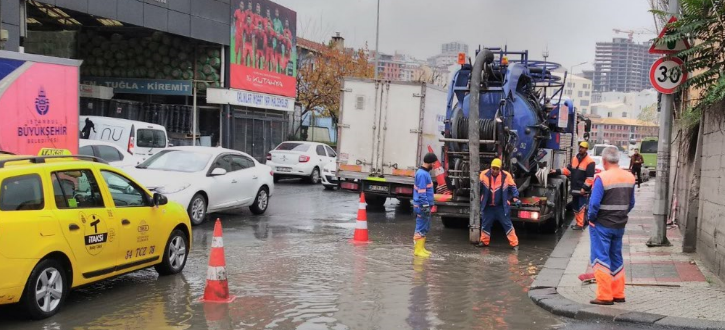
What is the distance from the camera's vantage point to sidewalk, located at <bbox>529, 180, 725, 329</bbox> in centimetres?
689

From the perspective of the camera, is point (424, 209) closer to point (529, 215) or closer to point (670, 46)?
point (529, 215)

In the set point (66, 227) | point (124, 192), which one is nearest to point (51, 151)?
point (124, 192)

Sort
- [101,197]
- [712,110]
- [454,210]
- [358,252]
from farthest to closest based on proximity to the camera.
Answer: [454,210], [358,252], [712,110], [101,197]

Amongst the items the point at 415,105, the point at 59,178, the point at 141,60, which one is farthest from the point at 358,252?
the point at 141,60

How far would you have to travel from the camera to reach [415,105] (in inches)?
653

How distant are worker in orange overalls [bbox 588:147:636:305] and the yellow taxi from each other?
16.2 feet

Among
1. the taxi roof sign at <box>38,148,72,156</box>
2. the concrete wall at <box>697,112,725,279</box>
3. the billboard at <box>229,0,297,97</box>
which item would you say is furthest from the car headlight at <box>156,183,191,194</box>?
the billboard at <box>229,0,297,97</box>

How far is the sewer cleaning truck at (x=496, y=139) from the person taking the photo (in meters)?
12.2

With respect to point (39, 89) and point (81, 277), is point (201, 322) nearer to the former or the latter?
point (81, 277)

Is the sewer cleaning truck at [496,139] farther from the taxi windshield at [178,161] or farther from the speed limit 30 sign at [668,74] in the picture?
the taxi windshield at [178,161]

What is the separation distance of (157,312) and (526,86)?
30.6 ft

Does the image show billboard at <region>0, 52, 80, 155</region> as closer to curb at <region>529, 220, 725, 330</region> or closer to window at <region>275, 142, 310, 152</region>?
curb at <region>529, 220, 725, 330</region>

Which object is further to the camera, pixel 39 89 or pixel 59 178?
pixel 39 89

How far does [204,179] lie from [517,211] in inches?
233
